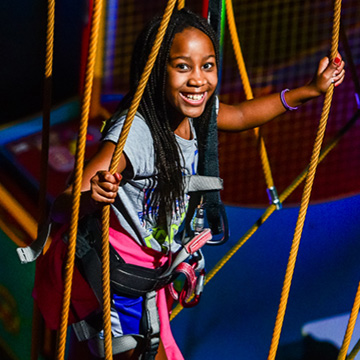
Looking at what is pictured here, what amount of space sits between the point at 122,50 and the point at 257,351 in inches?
57.3

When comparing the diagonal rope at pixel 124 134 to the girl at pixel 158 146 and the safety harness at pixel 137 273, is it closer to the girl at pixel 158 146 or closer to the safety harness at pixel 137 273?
the girl at pixel 158 146

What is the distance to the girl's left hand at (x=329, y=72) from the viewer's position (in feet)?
3.69

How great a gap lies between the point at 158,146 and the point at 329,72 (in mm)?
356

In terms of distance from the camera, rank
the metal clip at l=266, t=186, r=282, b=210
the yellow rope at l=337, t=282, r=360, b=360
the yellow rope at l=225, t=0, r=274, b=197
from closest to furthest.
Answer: the yellow rope at l=337, t=282, r=360, b=360
the yellow rope at l=225, t=0, r=274, b=197
the metal clip at l=266, t=186, r=282, b=210

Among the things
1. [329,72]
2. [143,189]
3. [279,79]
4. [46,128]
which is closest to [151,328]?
[143,189]

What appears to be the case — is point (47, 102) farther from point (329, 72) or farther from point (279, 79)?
point (279, 79)

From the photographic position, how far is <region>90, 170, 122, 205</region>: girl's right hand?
0.81 meters

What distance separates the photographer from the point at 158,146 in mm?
1021

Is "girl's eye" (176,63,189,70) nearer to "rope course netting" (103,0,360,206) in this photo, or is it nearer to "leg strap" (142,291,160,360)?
"leg strap" (142,291,160,360)

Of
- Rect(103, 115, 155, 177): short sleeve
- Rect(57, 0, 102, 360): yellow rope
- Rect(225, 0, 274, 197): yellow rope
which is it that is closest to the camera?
Rect(57, 0, 102, 360): yellow rope

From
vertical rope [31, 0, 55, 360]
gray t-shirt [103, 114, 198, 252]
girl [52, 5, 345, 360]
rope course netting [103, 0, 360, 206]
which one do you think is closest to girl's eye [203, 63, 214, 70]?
girl [52, 5, 345, 360]

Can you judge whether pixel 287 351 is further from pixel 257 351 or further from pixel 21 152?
pixel 21 152

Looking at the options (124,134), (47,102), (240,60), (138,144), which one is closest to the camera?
(124,134)

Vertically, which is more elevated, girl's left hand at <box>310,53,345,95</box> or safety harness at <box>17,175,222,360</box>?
girl's left hand at <box>310,53,345,95</box>
